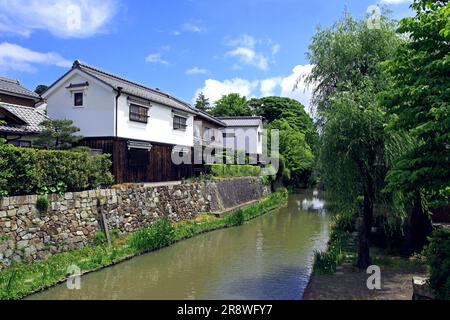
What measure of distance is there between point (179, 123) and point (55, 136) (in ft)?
33.6

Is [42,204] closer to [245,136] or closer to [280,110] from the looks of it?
[245,136]

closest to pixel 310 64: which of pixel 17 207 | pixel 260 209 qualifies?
pixel 17 207

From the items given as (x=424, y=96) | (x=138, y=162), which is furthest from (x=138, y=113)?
(x=424, y=96)

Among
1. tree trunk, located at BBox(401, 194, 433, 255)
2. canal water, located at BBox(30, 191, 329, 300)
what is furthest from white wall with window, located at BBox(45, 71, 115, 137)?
tree trunk, located at BBox(401, 194, 433, 255)

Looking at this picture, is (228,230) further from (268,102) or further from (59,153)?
(268,102)

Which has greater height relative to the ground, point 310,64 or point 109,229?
point 310,64

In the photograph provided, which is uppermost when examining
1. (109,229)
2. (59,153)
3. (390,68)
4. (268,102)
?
(268,102)

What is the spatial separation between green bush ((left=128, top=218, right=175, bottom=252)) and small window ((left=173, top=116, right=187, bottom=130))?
33.8 ft

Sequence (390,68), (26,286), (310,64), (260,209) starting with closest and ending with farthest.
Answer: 1. (390,68)
2. (26,286)
3. (310,64)
4. (260,209)

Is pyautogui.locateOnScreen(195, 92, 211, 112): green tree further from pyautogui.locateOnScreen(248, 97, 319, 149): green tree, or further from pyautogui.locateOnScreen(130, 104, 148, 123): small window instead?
pyautogui.locateOnScreen(130, 104, 148, 123): small window

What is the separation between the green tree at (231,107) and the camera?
184 ft

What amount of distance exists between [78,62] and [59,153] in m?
9.74

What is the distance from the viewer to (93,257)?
12266mm

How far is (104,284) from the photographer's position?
10.6 m
